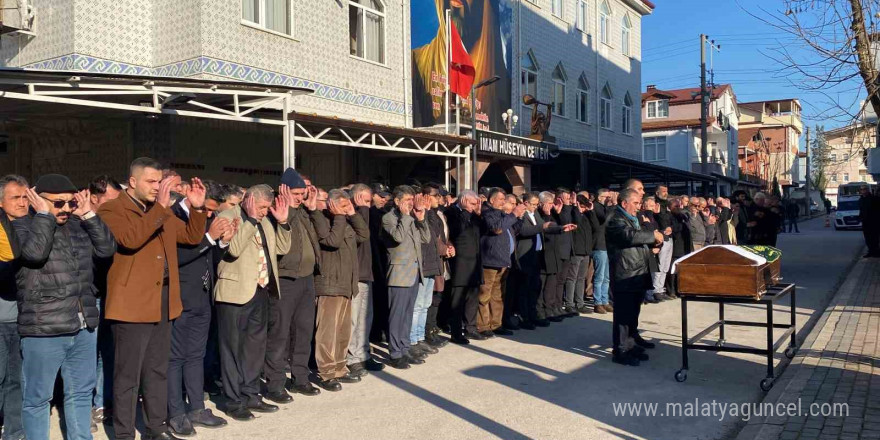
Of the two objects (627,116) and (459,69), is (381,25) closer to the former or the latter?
(459,69)

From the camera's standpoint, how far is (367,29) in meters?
16.8

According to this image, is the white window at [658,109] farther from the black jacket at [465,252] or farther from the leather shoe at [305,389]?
the leather shoe at [305,389]

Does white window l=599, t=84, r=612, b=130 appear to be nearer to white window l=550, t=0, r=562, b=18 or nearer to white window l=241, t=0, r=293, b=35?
white window l=550, t=0, r=562, b=18

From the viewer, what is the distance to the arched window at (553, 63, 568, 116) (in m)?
25.4

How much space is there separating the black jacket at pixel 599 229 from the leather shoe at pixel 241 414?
24.4 ft

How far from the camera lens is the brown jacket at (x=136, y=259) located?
16.6 ft

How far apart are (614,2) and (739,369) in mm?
25054

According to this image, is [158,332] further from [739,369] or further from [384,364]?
[739,369]

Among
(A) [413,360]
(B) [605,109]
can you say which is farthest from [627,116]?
(A) [413,360]

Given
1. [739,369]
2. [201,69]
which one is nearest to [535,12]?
[201,69]

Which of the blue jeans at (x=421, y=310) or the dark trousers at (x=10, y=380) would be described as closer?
the dark trousers at (x=10, y=380)

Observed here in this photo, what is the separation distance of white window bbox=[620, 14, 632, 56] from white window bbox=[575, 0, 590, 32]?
12.9ft

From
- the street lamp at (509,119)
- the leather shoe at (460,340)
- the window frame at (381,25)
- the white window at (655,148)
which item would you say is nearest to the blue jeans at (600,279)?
the leather shoe at (460,340)

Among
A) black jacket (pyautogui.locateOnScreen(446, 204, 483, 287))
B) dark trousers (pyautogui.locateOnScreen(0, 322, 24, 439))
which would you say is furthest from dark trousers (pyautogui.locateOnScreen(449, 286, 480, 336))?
dark trousers (pyautogui.locateOnScreen(0, 322, 24, 439))
